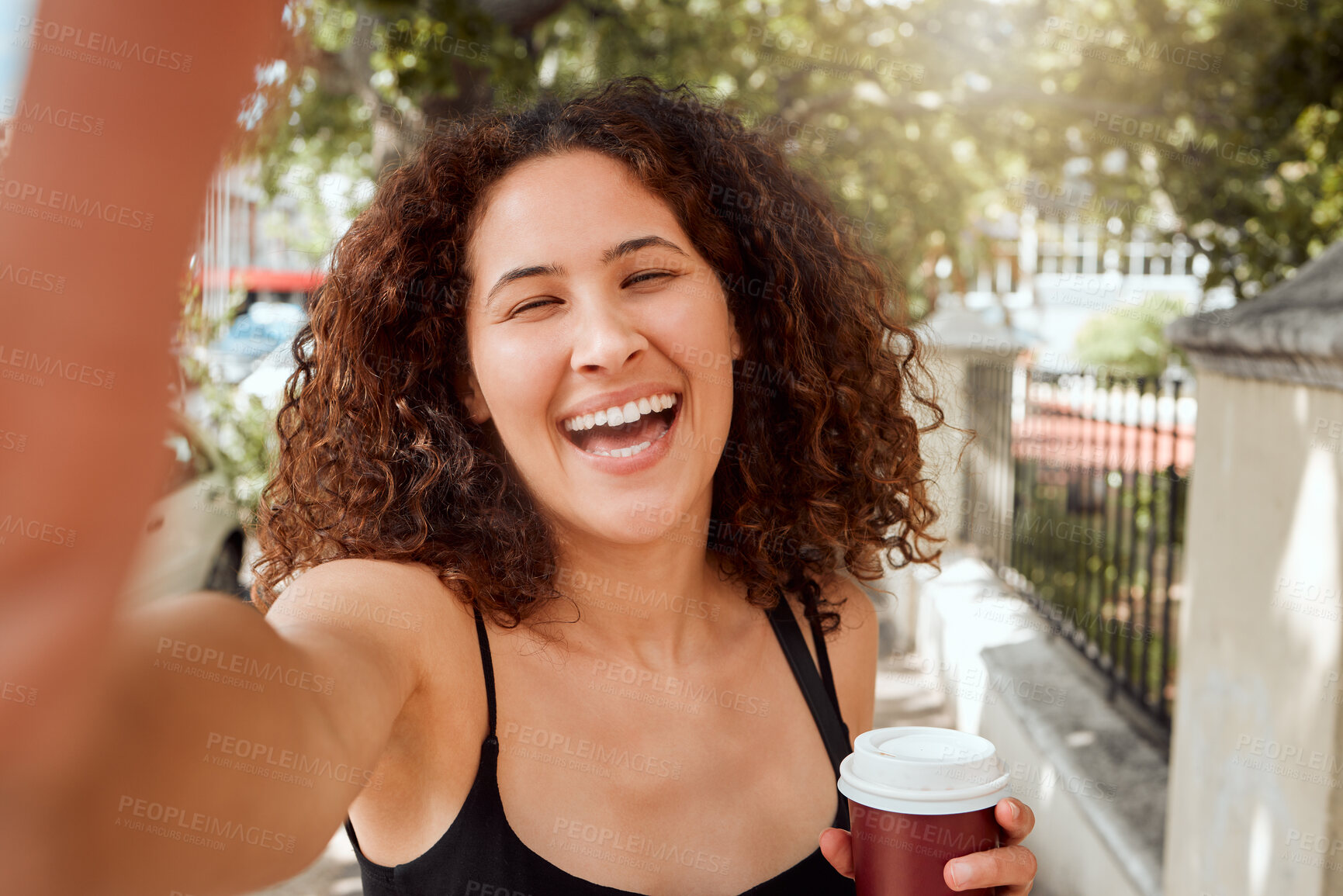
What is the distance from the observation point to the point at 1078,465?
5492mm

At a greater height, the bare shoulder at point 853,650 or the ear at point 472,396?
the ear at point 472,396

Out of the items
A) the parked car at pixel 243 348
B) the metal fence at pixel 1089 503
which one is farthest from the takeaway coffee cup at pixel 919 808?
the parked car at pixel 243 348

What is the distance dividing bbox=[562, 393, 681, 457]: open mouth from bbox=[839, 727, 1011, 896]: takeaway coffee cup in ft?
2.32

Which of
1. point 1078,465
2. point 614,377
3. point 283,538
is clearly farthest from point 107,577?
point 1078,465

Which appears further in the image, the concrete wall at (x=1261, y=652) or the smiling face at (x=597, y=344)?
the concrete wall at (x=1261, y=652)

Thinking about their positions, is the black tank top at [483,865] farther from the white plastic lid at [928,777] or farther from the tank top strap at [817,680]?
the white plastic lid at [928,777]

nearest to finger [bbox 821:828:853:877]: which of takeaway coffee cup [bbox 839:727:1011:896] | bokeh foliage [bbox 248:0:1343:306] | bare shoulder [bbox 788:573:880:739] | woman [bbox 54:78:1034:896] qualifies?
woman [bbox 54:78:1034:896]

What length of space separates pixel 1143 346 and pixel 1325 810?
24163 mm

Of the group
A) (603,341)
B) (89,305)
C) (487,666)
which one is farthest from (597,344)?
(89,305)

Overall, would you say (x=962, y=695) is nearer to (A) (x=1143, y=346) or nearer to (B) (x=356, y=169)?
(B) (x=356, y=169)

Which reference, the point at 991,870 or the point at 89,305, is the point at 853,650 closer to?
the point at 991,870

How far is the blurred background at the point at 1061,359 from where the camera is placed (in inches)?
87.8

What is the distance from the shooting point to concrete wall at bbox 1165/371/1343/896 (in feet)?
7.04

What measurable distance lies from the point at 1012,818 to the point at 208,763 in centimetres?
98
